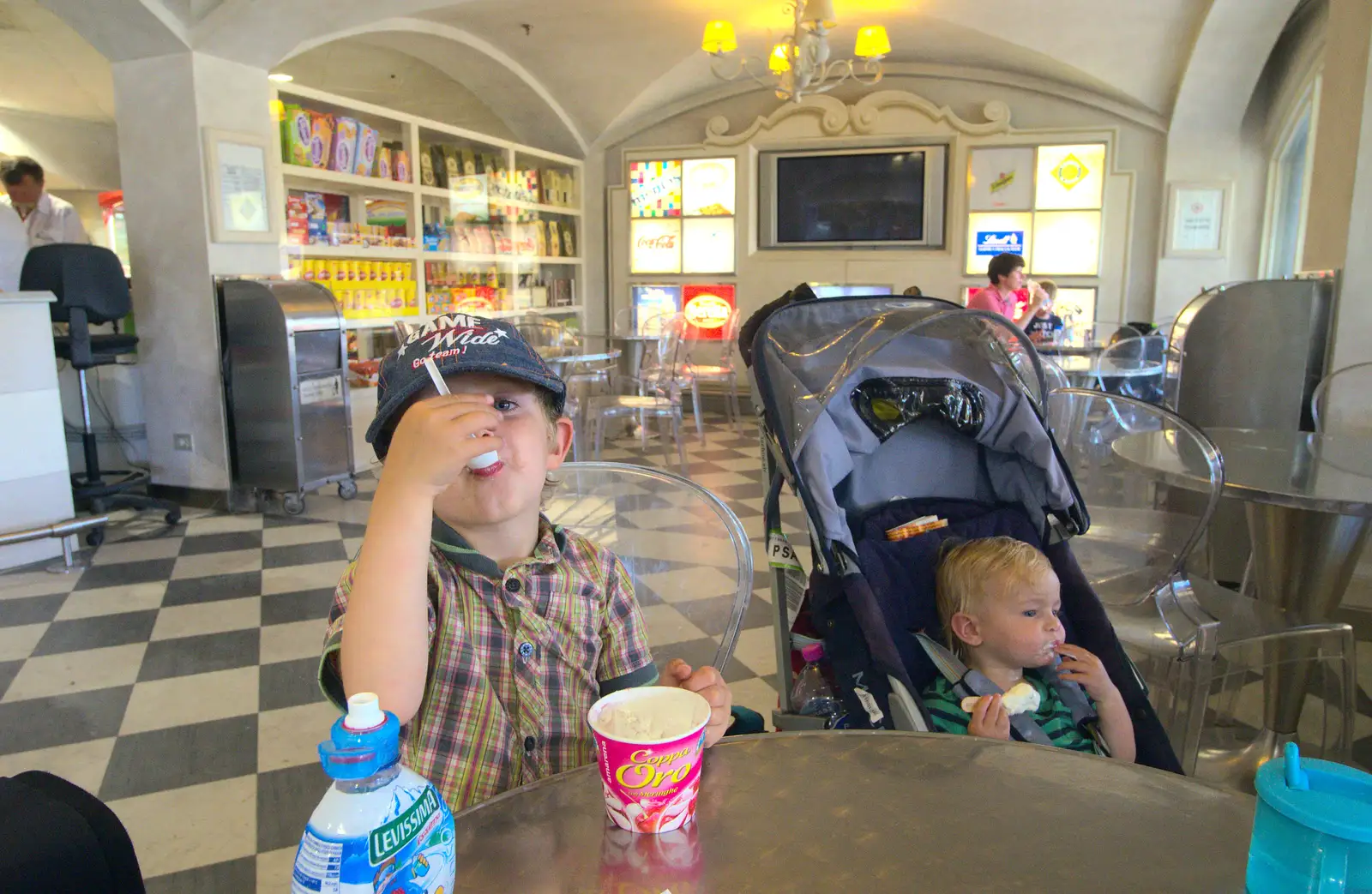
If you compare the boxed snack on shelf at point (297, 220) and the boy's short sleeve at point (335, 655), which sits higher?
the boxed snack on shelf at point (297, 220)

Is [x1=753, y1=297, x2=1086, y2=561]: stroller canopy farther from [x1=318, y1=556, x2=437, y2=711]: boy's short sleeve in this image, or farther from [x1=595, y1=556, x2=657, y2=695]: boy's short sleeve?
[x1=318, y1=556, x2=437, y2=711]: boy's short sleeve

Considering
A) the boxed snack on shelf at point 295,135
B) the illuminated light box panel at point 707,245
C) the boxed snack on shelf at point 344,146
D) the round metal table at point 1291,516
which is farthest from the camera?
the illuminated light box panel at point 707,245

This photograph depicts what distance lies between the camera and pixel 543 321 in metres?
5.65

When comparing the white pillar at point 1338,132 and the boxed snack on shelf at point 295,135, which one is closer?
the white pillar at point 1338,132

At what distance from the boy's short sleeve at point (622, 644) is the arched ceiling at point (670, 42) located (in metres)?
4.44

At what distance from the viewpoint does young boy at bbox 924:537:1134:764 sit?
4.41 feet

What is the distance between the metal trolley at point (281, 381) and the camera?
171 inches

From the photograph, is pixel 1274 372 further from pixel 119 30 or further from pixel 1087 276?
pixel 119 30

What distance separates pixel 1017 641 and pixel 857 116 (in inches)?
270

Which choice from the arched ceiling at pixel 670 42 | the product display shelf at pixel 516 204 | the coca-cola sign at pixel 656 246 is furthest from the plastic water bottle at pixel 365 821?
the coca-cola sign at pixel 656 246

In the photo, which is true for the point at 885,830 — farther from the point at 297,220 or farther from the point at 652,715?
the point at 297,220

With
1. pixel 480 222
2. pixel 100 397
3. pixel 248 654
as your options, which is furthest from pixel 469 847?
pixel 480 222

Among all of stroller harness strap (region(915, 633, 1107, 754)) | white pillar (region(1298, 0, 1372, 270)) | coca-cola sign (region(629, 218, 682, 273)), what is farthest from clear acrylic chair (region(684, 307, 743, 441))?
stroller harness strap (region(915, 633, 1107, 754))

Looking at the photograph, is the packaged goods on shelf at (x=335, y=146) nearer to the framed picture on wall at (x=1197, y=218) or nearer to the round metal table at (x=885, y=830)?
the round metal table at (x=885, y=830)
